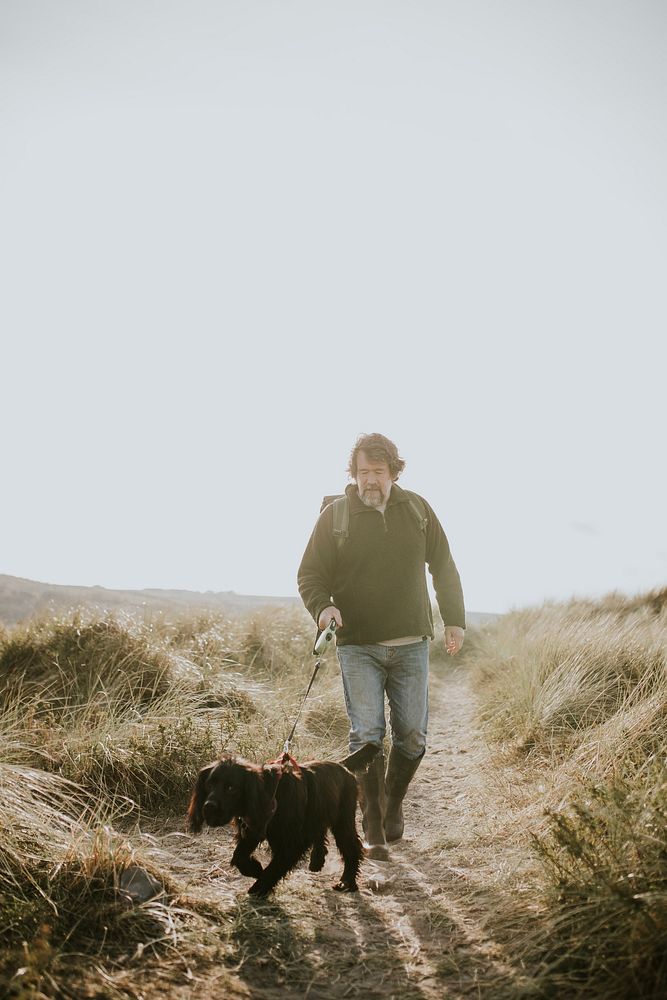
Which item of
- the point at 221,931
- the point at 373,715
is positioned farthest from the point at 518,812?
the point at 221,931

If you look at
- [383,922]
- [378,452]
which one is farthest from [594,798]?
[378,452]

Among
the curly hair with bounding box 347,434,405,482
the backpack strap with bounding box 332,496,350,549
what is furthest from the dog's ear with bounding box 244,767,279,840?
the curly hair with bounding box 347,434,405,482

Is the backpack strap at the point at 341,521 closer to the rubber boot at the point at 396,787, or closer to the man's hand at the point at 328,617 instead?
the man's hand at the point at 328,617

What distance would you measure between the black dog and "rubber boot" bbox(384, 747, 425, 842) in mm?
685

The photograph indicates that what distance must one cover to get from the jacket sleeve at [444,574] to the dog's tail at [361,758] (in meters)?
1.10

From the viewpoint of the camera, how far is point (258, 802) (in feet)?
9.16

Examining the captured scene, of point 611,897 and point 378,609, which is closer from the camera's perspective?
point 611,897

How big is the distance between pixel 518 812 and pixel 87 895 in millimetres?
2478

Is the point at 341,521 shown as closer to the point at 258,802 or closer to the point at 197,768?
the point at 258,802

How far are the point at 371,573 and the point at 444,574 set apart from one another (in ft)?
2.17

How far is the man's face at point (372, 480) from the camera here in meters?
3.97

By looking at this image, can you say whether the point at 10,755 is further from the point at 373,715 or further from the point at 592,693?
the point at 592,693

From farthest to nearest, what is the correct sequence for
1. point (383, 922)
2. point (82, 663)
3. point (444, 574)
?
point (82, 663) < point (444, 574) < point (383, 922)

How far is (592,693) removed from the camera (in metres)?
5.11
